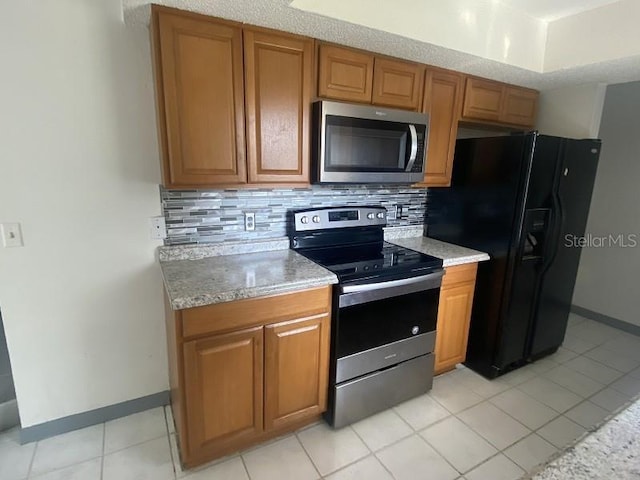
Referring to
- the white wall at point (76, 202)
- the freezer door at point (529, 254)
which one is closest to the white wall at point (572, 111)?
the freezer door at point (529, 254)

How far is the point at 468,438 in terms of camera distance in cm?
187

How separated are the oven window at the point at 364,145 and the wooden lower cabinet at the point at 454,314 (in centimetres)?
81

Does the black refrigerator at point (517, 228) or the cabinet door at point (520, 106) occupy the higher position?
the cabinet door at point (520, 106)

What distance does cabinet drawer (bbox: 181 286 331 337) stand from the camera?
145cm

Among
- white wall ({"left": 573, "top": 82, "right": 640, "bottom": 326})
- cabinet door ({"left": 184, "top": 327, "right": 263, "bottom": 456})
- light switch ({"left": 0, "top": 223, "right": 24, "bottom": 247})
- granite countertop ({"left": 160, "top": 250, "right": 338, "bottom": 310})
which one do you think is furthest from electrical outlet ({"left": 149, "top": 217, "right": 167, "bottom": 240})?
white wall ({"left": 573, "top": 82, "right": 640, "bottom": 326})

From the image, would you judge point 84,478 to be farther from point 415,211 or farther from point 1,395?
point 415,211

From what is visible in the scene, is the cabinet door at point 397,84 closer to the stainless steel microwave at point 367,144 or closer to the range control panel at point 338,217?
the stainless steel microwave at point 367,144

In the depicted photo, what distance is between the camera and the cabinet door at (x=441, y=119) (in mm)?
2162

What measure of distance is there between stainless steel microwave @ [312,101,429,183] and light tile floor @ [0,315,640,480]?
1.44 metres

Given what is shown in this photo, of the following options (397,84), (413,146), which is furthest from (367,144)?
(397,84)

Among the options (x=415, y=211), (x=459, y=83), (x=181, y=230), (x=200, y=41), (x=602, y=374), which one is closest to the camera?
(x=200, y=41)

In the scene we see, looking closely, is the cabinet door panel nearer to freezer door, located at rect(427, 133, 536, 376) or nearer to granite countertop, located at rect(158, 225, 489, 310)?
freezer door, located at rect(427, 133, 536, 376)

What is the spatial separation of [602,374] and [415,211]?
1.83m

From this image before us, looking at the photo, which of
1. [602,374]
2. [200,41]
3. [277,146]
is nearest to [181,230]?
[277,146]
